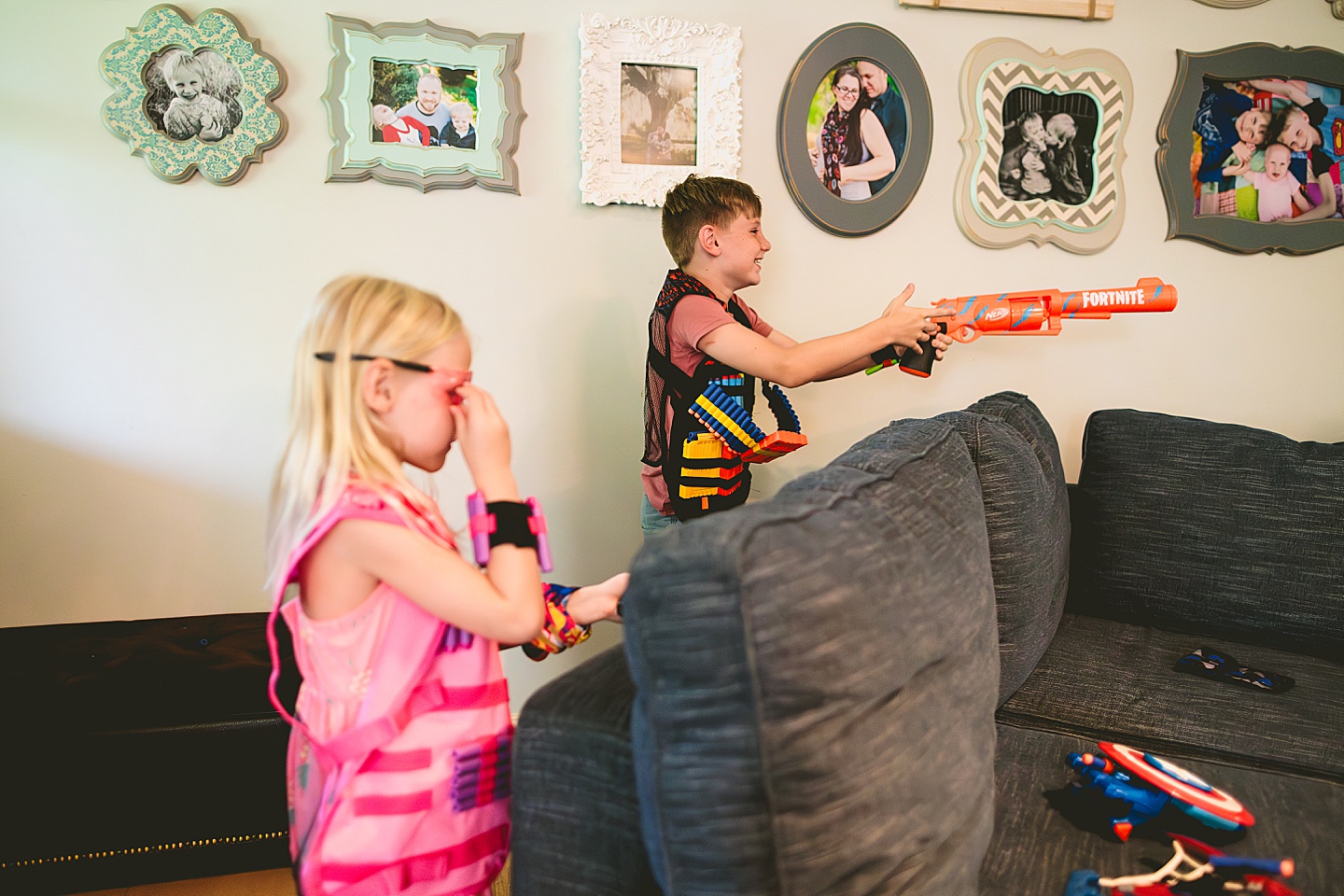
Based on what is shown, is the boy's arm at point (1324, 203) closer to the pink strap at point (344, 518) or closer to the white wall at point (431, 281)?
the white wall at point (431, 281)

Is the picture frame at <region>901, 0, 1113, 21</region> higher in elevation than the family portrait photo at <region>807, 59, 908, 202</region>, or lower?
higher

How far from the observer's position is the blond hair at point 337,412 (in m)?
0.90

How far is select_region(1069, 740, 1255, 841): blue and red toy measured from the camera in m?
1.00

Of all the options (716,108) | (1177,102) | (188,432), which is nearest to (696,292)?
(716,108)

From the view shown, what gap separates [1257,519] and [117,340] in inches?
98.8

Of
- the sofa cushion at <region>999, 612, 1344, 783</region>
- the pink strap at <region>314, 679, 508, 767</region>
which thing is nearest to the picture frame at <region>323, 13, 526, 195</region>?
the pink strap at <region>314, 679, 508, 767</region>

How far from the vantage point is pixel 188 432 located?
5.91 feet

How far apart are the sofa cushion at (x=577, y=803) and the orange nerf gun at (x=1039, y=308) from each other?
1.12m

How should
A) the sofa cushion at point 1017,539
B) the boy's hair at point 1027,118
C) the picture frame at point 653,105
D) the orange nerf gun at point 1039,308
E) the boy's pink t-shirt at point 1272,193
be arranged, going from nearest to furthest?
the sofa cushion at point 1017,539 → the orange nerf gun at point 1039,308 → the picture frame at point 653,105 → the boy's hair at point 1027,118 → the boy's pink t-shirt at point 1272,193

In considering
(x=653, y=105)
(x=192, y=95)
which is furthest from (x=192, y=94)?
(x=653, y=105)

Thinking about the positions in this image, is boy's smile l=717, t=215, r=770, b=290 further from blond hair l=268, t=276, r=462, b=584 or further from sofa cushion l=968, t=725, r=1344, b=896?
sofa cushion l=968, t=725, r=1344, b=896

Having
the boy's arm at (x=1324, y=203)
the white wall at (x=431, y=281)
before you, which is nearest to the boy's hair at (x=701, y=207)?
the white wall at (x=431, y=281)

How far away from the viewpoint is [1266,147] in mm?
2162

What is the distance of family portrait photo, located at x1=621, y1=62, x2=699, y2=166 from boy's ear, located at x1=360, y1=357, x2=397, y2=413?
1148 mm
